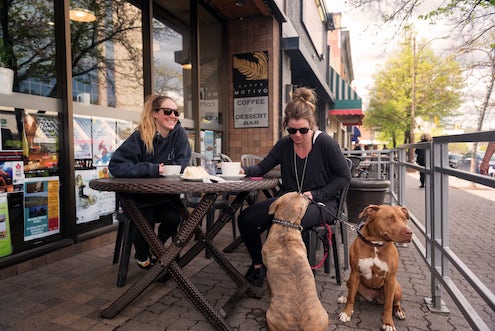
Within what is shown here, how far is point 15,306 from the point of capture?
2.50 meters

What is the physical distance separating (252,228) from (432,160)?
148cm

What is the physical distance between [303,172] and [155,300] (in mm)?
1608

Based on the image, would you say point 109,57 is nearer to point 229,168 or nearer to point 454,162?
point 229,168

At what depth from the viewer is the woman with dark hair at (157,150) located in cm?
Result: 277

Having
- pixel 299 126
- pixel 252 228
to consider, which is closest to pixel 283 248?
pixel 252 228

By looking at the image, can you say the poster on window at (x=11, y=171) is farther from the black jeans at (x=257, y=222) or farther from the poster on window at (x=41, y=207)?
the black jeans at (x=257, y=222)

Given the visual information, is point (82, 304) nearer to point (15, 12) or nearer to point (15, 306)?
point (15, 306)

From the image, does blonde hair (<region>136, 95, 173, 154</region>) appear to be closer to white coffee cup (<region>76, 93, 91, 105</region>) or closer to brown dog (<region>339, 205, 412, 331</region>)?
white coffee cup (<region>76, 93, 91, 105</region>)

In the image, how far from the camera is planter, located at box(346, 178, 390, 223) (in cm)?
476

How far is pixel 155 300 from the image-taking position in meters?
2.62

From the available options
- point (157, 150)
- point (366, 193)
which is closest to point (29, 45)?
point (157, 150)

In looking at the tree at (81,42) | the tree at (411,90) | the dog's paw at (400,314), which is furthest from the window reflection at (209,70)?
the tree at (411,90)

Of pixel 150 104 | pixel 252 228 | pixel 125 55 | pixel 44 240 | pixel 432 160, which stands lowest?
pixel 44 240

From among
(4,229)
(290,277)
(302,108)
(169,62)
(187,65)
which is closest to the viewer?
(290,277)
